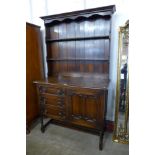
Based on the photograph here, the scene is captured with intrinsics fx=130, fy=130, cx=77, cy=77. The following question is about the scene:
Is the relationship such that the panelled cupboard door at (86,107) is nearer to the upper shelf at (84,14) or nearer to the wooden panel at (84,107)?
the wooden panel at (84,107)

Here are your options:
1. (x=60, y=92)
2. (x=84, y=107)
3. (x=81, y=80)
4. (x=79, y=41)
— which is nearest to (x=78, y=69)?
(x=81, y=80)

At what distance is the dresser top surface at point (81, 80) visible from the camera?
1743 mm

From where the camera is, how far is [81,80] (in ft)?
6.65

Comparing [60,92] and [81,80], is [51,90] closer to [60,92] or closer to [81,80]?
[60,92]

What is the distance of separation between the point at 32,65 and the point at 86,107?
1.22 metres

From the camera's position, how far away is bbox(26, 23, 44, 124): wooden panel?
7.16ft

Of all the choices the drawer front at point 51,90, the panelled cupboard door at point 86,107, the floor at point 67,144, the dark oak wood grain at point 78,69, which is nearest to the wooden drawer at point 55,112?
the dark oak wood grain at point 78,69

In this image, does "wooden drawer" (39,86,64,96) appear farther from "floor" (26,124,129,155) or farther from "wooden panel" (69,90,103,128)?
"floor" (26,124,129,155)

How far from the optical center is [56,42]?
2.46m

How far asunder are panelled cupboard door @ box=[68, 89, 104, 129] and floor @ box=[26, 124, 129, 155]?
0.33 meters
